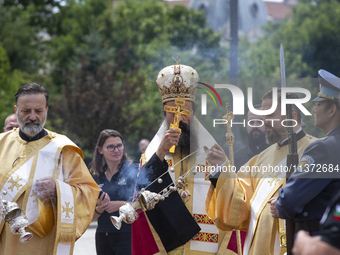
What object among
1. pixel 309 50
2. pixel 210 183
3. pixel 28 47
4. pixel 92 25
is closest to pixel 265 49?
pixel 309 50

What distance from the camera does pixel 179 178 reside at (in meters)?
3.80

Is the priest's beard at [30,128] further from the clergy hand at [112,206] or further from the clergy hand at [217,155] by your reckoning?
the clergy hand at [217,155]

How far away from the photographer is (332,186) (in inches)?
113

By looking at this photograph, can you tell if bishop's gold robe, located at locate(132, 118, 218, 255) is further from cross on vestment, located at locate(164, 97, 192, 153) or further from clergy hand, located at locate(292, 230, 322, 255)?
clergy hand, located at locate(292, 230, 322, 255)

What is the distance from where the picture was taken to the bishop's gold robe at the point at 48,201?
362 cm

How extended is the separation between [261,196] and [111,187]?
1.91 metres

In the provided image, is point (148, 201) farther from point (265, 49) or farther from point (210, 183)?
point (265, 49)

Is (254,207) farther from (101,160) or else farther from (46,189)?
(101,160)

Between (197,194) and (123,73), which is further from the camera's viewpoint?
(123,73)

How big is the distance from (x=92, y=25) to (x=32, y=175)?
86.9 ft

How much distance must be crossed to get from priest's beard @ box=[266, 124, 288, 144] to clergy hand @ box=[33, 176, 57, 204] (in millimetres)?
1818

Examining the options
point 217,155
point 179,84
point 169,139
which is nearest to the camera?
point 217,155

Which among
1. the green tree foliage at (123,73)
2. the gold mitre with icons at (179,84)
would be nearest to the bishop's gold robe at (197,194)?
the gold mitre with icons at (179,84)

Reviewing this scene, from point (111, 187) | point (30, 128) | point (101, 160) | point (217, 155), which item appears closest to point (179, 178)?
point (217, 155)
